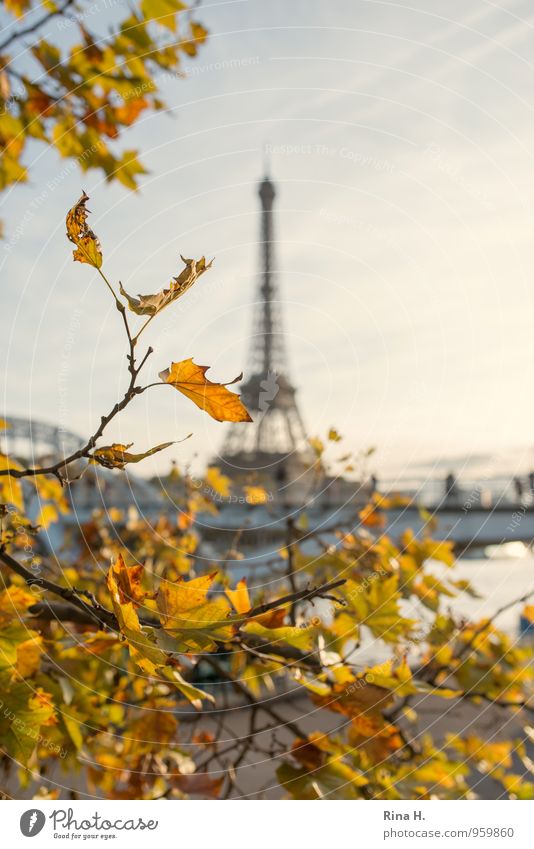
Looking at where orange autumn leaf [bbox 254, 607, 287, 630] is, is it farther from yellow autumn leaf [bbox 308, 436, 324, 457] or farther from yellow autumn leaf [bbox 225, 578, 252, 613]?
yellow autumn leaf [bbox 308, 436, 324, 457]

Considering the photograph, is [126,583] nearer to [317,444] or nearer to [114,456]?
[114,456]

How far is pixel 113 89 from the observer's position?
1.22 meters

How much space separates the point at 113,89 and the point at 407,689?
42.2 inches

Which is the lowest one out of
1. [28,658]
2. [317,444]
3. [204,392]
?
[28,658]

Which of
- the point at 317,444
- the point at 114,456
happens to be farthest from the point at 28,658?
the point at 317,444

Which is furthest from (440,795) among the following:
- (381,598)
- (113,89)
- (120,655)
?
(113,89)

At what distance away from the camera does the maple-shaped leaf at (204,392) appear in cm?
44

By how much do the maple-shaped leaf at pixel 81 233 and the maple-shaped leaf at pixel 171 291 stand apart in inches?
1.5

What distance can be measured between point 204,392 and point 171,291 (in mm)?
66

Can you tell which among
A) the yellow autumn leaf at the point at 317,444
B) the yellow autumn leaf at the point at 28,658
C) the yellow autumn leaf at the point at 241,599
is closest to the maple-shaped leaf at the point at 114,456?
the yellow autumn leaf at the point at 241,599

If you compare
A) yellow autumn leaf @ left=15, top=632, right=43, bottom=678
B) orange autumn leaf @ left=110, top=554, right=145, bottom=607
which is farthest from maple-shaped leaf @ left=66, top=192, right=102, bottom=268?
yellow autumn leaf @ left=15, top=632, right=43, bottom=678

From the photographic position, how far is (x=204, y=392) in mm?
443

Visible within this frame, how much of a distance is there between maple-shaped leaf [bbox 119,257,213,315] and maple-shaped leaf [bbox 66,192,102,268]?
39 millimetres
